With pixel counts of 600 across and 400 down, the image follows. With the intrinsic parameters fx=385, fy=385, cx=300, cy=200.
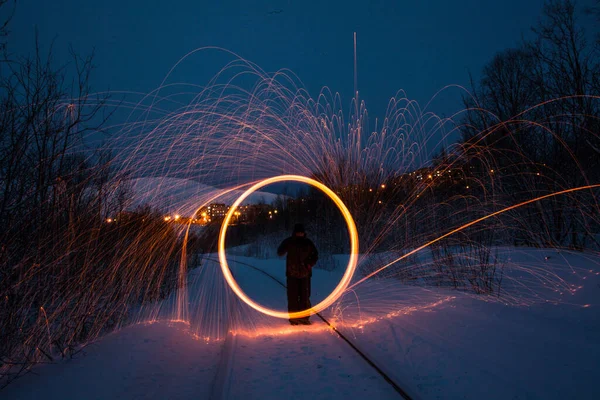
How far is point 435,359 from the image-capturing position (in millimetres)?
5523

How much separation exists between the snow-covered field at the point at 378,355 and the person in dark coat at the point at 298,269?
533mm

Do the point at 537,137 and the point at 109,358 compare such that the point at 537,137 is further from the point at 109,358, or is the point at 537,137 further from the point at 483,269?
the point at 109,358

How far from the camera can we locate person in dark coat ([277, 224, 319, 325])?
27.3 ft

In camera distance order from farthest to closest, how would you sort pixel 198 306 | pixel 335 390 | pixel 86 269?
pixel 198 306
pixel 86 269
pixel 335 390

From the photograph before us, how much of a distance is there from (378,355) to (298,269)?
9.54 ft

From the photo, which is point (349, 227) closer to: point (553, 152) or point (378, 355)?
point (378, 355)

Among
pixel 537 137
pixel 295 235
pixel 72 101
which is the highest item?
pixel 537 137

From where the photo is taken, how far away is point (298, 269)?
8.34 m

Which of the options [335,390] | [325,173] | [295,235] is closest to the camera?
[335,390]

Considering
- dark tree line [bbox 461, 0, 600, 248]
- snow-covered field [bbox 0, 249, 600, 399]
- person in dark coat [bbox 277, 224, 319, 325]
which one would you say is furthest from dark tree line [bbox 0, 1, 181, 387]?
dark tree line [bbox 461, 0, 600, 248]

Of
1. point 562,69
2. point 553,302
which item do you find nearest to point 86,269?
point 553,302

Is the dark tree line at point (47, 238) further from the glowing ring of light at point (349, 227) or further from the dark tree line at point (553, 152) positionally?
the dark tree line at point (553, 152)

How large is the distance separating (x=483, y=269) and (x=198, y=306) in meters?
7.57

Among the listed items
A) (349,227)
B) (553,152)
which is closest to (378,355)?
(349,227)
